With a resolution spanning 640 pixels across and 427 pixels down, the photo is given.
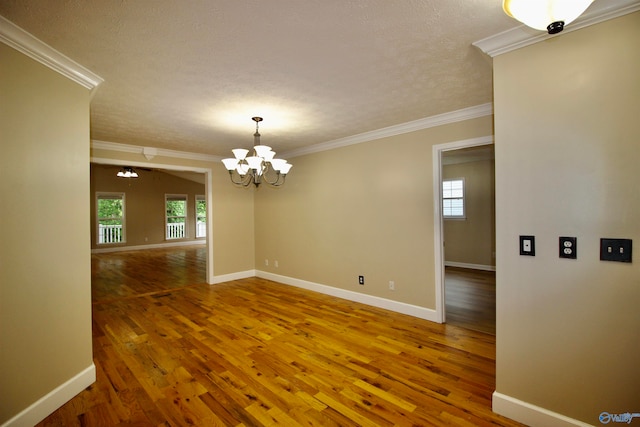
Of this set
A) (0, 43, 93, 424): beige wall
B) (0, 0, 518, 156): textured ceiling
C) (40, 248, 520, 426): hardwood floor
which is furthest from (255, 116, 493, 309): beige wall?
(0, 43, 93, 424): beige wall

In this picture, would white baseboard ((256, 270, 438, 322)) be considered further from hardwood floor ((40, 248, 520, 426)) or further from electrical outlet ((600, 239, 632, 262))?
electrical outlet ((600, 239, 632, 262))

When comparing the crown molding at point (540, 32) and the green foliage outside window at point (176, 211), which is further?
the green foliage outside window at point (176, 211)

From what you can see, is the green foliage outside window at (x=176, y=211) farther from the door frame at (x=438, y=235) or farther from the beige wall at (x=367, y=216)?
the door frame at (x=438, y=235)

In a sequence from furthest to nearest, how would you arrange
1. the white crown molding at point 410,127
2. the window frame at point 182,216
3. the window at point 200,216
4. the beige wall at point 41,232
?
the window at point 200,216 → the window frame at point 182,216 → the white crown molding at point 410,127 → the beige wall at point 41,232

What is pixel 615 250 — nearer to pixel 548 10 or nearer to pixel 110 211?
pixel 548 10

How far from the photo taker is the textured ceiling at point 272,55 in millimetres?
1538

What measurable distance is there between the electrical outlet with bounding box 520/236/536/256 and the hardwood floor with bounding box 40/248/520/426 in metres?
1.10

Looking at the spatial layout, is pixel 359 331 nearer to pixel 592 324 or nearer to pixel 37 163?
pixel 592 324

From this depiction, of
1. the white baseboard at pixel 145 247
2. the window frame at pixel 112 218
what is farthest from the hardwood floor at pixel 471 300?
the window frame at pixel 112 218

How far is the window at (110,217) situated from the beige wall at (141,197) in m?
0.16

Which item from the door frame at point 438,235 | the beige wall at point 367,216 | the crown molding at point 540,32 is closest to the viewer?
the crown molding at point 540,32

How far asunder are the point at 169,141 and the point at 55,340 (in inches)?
121

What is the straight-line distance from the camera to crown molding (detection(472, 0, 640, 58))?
1466 mm

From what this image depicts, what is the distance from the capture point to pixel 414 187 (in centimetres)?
362
